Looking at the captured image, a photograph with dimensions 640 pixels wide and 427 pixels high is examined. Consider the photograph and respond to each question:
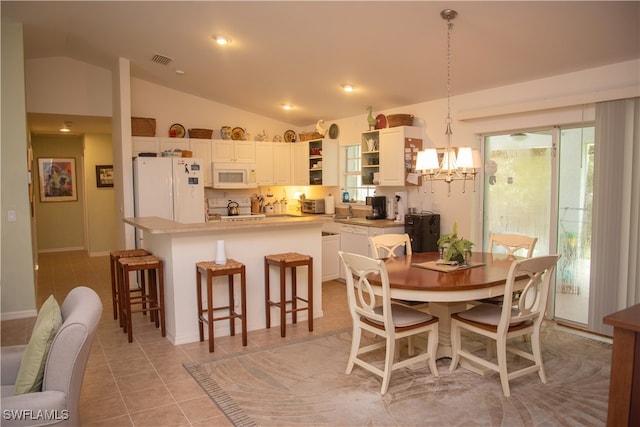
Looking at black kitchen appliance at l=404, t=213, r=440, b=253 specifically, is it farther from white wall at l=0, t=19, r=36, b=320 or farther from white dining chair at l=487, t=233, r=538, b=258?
white wall at l=0, t=19, r=36, b=320

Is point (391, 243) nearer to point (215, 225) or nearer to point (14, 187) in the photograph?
point (215, 225)

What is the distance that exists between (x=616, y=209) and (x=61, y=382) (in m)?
4.17

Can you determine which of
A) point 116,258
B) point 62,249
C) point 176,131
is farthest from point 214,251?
point 62,249

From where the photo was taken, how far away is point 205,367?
3332 millimetres

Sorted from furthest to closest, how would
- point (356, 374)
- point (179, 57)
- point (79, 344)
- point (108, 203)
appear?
1. point (108, 203)
2. point (179, 57)
3. point (356, 374)
4. point (79, 344)

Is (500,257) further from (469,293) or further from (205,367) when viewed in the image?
(205,367)

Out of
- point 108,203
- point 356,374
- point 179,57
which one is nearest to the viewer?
point 356,374

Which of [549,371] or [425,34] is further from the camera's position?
[425,34]

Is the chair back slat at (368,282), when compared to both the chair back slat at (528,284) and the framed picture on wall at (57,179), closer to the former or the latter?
the chair back slat at (528,284)

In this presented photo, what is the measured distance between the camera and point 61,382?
1.89 m

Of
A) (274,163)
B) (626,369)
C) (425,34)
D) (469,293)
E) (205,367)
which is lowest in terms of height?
(205,367)

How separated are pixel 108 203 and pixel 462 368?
7.87 meters

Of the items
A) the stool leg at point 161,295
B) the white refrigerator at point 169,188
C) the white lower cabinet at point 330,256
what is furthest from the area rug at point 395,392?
the white refrigerator at point 169,188

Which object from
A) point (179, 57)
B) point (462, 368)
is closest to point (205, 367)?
point (462, 368)
